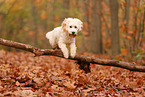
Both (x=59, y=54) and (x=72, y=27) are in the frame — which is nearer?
(x=72, y=27)

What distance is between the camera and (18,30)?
19000 mm

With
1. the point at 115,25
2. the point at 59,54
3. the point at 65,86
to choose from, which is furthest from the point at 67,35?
the point at 115,25

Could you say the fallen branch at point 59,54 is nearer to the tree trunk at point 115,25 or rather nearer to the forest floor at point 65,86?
the forest floor at point 65,86

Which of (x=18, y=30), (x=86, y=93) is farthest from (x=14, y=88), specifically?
(x=18, y=30)

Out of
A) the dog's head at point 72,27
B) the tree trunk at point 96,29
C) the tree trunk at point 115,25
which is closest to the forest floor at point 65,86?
the dog's head at point 72,27

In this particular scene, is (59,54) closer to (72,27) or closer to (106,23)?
(72,27)

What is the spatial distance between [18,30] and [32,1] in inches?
188

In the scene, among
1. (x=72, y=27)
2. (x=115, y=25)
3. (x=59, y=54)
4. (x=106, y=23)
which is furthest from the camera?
(x=106, y=23)

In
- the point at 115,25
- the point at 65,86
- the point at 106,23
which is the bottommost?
the point at 65,86

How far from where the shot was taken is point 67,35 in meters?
4.98

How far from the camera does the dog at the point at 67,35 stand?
457cm

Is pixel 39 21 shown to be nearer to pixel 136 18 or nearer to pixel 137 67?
pixel 136 18

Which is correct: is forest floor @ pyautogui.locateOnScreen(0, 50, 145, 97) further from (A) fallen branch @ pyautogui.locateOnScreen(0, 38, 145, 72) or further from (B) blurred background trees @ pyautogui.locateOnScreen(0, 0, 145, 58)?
(B) blurred background trees @ pyautogui.locateOnScreen(0, 0, 145, 58)

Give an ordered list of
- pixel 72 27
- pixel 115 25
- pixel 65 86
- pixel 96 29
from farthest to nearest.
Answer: pixel 96 29, pixel 115 25, pixel 72 27, pixel 65 86
